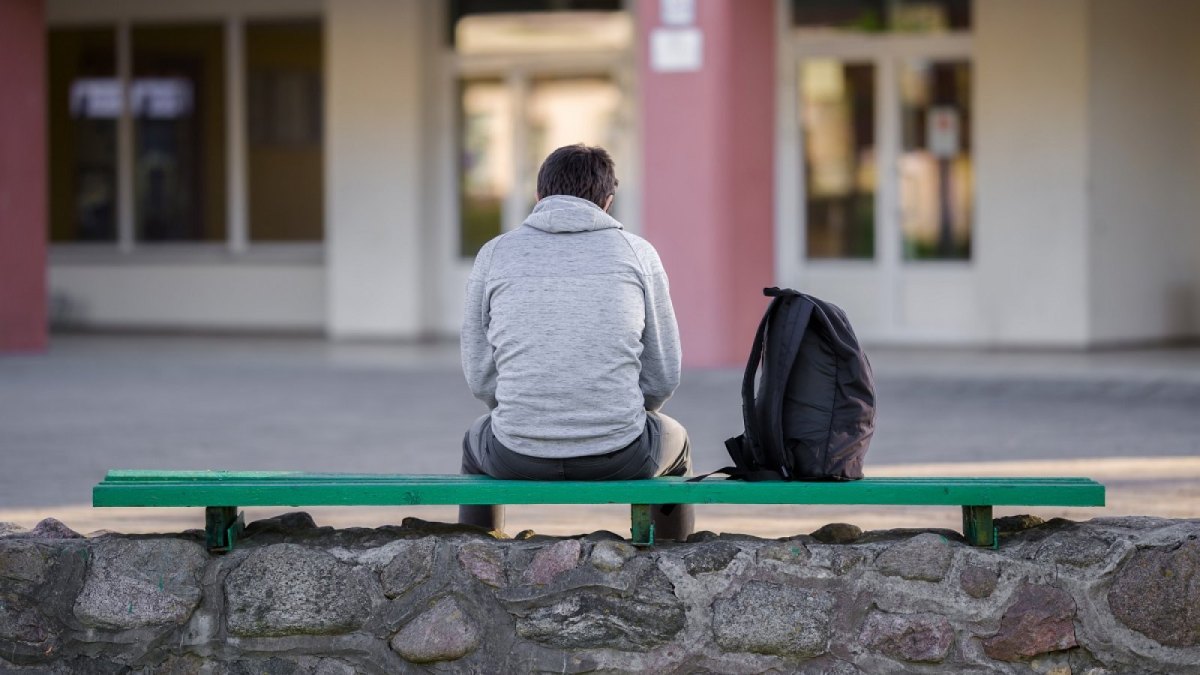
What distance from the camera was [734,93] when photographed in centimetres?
1304

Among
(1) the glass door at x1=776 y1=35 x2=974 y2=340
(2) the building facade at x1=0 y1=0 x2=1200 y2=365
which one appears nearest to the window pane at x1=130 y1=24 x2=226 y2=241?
(2) the building facade at x1=0 y1=0 x2=1200 y2=365

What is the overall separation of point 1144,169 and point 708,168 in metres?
4.29

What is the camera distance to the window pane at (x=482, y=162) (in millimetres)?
16938

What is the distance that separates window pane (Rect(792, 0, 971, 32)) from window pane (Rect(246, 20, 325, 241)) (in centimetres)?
518

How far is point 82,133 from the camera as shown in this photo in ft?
60.8

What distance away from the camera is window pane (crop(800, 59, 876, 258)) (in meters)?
15.4

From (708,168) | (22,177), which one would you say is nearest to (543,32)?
(708,168)

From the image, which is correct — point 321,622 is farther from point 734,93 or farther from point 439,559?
point 734,93

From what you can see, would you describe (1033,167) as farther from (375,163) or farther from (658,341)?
(658,341)

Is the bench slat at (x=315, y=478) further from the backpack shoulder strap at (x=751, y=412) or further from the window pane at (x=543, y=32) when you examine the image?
the window pane at (x=543, y=32)

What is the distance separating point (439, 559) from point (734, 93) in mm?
8792

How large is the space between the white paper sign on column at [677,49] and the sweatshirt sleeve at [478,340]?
27.0ft

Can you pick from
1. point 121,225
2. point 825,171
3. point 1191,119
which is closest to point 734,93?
point 825,171

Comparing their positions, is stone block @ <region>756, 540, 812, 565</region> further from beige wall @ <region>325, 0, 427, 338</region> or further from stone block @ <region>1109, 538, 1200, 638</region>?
beige wall @ <region>325, 0, 427, 338</region>
